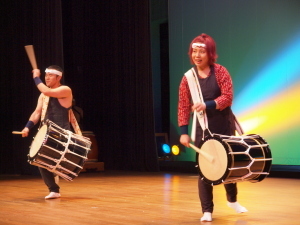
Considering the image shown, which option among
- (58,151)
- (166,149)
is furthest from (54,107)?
(166,149)

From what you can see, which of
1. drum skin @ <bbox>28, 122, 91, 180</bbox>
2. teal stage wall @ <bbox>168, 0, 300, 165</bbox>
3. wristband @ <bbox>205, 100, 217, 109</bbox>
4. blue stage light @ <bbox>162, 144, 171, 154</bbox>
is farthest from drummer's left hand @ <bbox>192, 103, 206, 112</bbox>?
blue stage light @ <bbox>162, 144, 171, 154</bbox>

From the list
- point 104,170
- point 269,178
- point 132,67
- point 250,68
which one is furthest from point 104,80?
point 269,178

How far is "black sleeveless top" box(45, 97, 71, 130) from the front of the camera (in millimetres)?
5047

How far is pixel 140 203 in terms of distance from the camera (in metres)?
4.75

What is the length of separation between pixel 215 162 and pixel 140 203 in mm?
1456

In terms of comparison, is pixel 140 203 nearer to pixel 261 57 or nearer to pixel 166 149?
pixel 261 57

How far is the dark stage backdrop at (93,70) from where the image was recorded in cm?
866

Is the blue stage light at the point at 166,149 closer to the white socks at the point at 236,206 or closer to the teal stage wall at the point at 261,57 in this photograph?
the teal stage wall at the point at 261,57

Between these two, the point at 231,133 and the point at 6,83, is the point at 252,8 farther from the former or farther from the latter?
the point at 231,133

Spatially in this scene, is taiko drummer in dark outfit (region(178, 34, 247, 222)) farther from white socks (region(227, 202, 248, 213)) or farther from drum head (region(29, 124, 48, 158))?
drum head (region(29, 124, 48, 158))

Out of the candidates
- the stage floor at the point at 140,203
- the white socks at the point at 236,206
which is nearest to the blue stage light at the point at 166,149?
the stage floor at the point at 140,203

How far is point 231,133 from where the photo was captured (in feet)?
12.1

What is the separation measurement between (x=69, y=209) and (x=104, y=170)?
5081 mm

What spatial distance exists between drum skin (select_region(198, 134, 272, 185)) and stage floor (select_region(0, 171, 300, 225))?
1.14 ft
